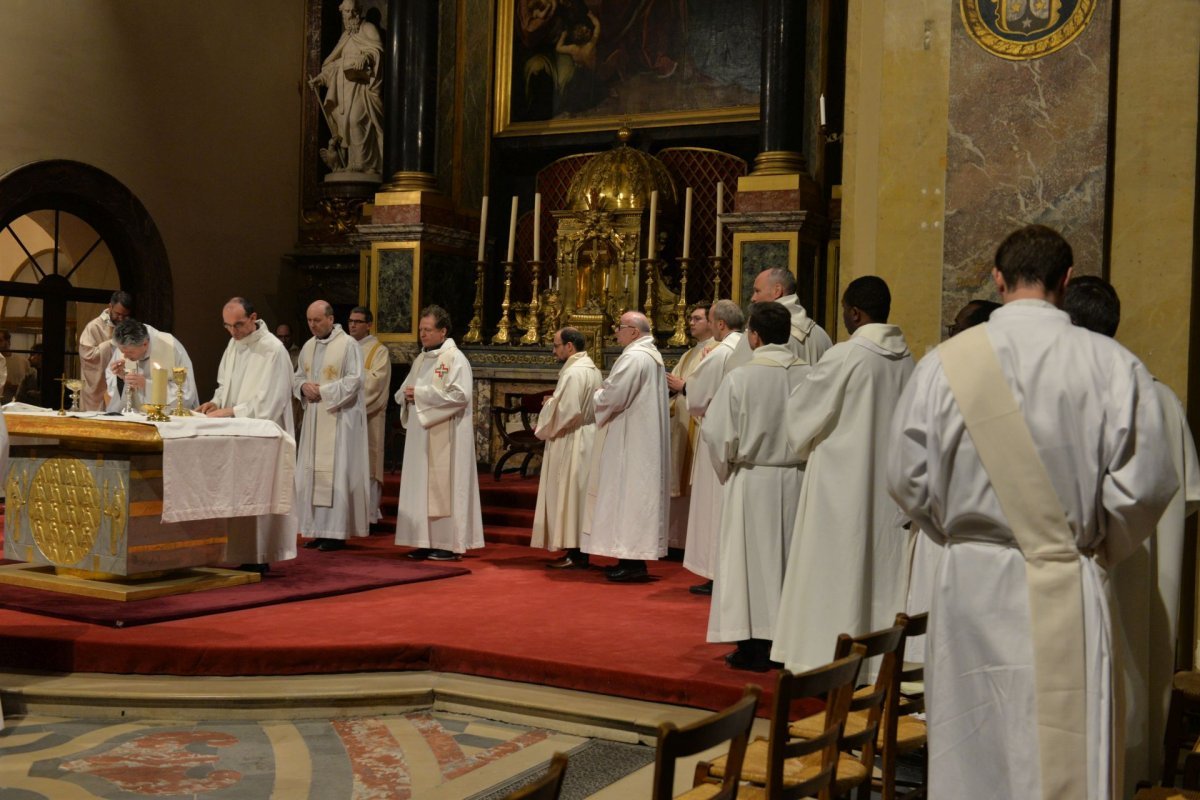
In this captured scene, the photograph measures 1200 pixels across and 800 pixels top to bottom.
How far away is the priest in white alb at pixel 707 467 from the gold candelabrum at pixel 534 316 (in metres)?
4.01

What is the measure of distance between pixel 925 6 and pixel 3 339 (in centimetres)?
824

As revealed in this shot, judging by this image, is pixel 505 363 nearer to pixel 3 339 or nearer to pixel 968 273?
pixel 3 339

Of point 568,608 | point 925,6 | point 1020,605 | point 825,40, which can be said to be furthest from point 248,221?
point 1020,605

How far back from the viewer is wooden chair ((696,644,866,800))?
2643 millimetres

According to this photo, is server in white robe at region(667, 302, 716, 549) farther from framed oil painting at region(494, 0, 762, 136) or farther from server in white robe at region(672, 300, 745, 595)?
framed oil painting at region(494, 0, 762, 136)

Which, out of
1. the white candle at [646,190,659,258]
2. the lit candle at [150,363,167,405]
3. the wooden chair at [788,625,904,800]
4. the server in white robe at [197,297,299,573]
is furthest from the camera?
the white candle at [646,190,659,258]

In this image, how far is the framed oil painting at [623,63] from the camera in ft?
38.7

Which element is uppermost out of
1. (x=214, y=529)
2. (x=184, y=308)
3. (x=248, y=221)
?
(x=248, y=221)

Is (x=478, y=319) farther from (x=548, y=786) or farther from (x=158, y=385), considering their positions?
(x=548, y=786)

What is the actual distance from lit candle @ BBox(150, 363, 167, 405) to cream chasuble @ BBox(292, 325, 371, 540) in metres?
2.01

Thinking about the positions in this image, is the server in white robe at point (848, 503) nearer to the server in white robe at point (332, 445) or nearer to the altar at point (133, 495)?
the altar at point (133, 495)

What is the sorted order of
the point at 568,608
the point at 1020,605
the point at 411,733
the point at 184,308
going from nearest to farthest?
1. the point at 1020,605
2. the point at 411,733
3. the point at 568,608
4. the point at 184,308

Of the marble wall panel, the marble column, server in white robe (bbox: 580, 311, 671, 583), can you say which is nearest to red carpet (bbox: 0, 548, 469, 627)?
server in white robe (bbox: 580, 311, 671, 583)

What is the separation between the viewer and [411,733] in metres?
5.07
